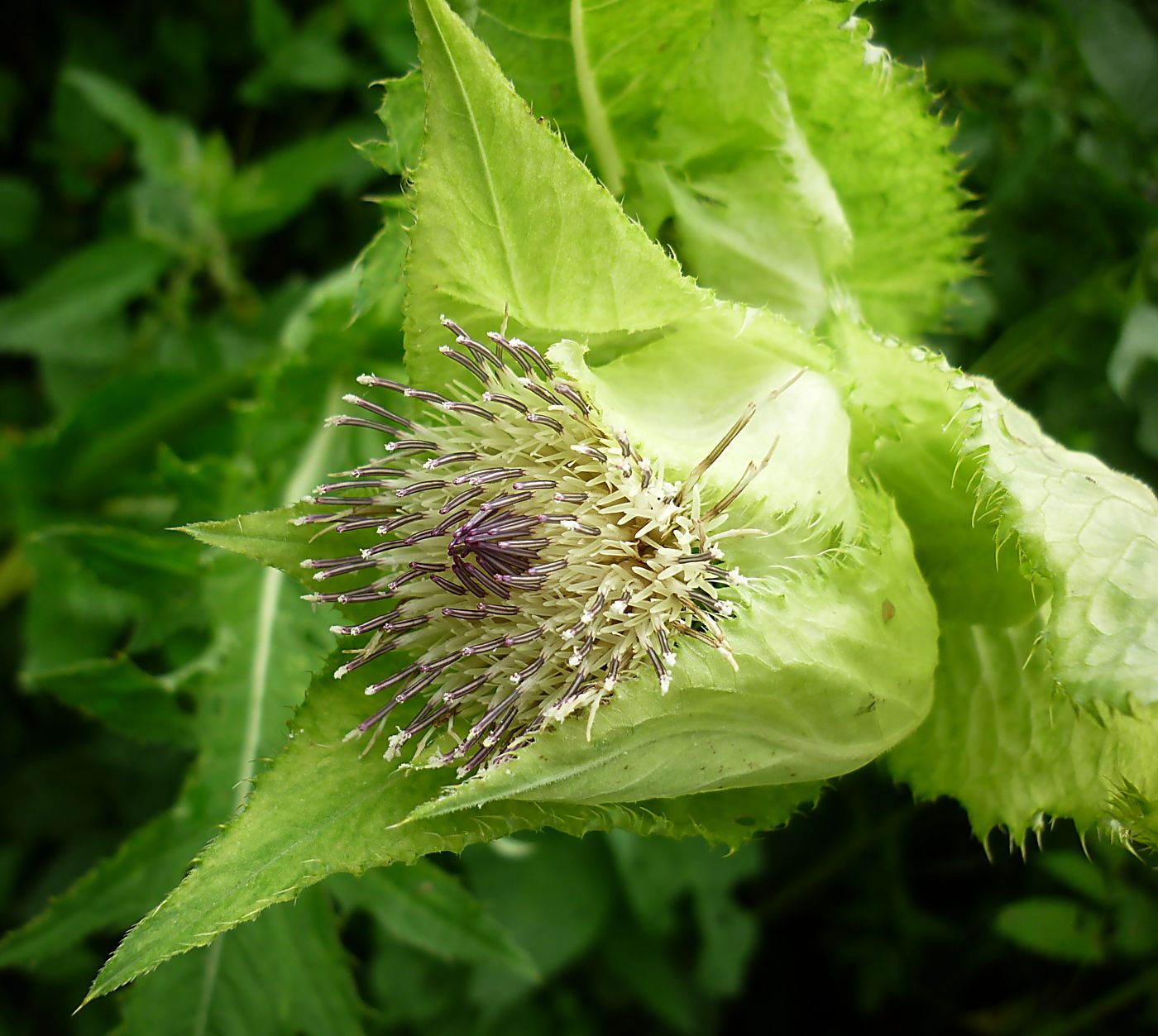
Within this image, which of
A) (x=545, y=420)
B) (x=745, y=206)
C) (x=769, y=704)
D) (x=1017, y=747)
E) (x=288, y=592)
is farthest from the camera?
(x=288, y=592)

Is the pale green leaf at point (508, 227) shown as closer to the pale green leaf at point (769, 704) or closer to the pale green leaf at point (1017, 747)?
the pale green leaf at point (769, 704)

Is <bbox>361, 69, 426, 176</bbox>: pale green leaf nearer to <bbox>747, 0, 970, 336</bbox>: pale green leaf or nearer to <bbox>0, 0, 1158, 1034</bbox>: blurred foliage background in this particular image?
<bbox>0, 0, 1158, 1034</bbox>: blurred foliage background

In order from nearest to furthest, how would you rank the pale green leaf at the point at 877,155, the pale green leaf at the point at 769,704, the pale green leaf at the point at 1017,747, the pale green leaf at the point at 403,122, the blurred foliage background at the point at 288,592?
the pale green leaf at the point at 769,704 < the pale green leaf at the point at 1017,747 < the pale green leaf at the point at 877,155 < the pale green leaf at the point at 403,122 < the blurred foliage background at the point at 288,592

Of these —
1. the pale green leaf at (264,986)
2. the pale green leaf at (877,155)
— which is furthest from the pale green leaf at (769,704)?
the pale green leaf at (264,986)

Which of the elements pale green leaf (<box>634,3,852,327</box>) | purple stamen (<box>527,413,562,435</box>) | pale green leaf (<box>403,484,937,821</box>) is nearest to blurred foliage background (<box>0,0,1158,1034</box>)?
pale green leaf (<box>634,3,852,327</box>)

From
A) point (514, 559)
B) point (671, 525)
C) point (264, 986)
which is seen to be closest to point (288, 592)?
point (264, 986)

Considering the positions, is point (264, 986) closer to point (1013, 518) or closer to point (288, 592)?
point (288, 592)

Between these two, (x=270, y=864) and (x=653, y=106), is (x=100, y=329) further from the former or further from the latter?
(x=270, y=864)
